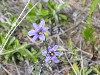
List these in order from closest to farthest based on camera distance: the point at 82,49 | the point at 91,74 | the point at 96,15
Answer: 1. the point at 91,74
2. the point at 82,49
3. the point at 96,15

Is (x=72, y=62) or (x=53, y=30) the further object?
(x=53, y=30)

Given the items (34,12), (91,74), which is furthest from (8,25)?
(91,74)

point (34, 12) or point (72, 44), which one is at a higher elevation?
point (34, 12)

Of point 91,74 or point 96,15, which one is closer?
point 91,74

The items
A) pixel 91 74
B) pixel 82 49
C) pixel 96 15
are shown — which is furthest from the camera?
pixel 96 15

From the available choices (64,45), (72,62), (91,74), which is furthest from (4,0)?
(91,74)

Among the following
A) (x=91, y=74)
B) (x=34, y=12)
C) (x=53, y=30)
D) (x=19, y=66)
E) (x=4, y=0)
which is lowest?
(x=91, y=74)

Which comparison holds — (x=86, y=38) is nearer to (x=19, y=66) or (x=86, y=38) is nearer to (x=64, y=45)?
(x=64, y=45)

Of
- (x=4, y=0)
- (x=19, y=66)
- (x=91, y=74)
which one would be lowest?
(x=91, y=74)

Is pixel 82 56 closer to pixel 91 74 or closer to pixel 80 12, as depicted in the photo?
pixel 91 74
